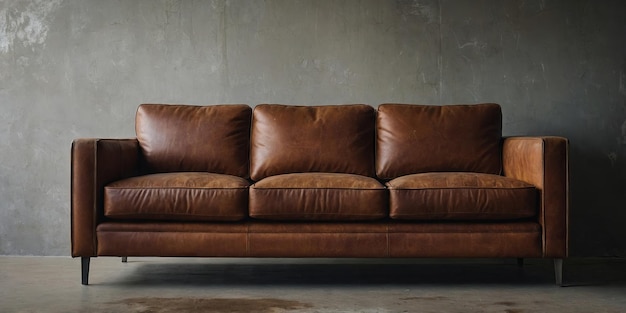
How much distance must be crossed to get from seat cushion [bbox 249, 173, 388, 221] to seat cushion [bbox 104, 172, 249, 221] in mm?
103

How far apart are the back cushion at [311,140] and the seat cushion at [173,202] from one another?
23.9 inches

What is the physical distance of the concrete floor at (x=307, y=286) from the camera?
284cm

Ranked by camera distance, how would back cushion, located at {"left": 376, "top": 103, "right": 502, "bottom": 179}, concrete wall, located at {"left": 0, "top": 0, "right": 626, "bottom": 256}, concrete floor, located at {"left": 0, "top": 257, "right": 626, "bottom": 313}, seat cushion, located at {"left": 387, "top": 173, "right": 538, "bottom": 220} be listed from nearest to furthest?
concrete floor, located at {"left": 0, "top": 257, "right": 626, "bottom": 313}
seat cushion, located at {"left": 387, "top": 173, "right": 538, "bottom": 220}
back cushion, located at {"left": 376, "top": 103, "right": 502, "bottom": 179}
concrete wall, located at {"left": 0, "top": 0, "right": 626, "bottom": 256}

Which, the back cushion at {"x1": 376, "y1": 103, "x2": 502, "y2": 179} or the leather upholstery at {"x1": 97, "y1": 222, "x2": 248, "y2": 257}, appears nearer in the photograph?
the leather upholstery at {"x1": 97, "y1": 222, "x2": 248, "y2": 257}

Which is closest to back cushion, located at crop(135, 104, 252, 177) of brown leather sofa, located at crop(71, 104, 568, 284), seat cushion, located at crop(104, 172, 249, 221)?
brown leather sofa, located at crop(71, 104, 568, 284)

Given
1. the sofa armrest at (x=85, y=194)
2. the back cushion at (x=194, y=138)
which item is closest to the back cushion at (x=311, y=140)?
the back cushion at (x=194, y=138)

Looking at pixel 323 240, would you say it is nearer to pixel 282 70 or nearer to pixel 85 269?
pixel 85 269

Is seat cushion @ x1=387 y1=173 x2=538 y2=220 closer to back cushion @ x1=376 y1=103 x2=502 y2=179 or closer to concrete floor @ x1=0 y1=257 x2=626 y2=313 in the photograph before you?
concrete floor @ x1=0 y1=257 x2=626 y2=313

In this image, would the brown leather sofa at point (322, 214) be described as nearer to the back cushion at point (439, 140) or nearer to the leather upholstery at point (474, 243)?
the leather upholstery at point (474, 243)

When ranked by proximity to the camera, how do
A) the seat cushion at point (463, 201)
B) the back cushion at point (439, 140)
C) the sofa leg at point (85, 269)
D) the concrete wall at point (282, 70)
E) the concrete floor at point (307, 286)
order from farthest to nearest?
the concrete wall at point (282, 70), the back cushion at point (439, 140), the sofa leg at point (85, 269), the seat cushion at point (463, 201), the concrete floor at point (307, 286)

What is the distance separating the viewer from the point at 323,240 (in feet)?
10.4

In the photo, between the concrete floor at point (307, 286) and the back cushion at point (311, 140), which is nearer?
the concrete floor at point (307, 286)

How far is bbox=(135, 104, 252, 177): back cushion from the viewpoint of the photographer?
375 cm

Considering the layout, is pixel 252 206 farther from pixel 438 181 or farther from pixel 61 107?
pixel 61 107
